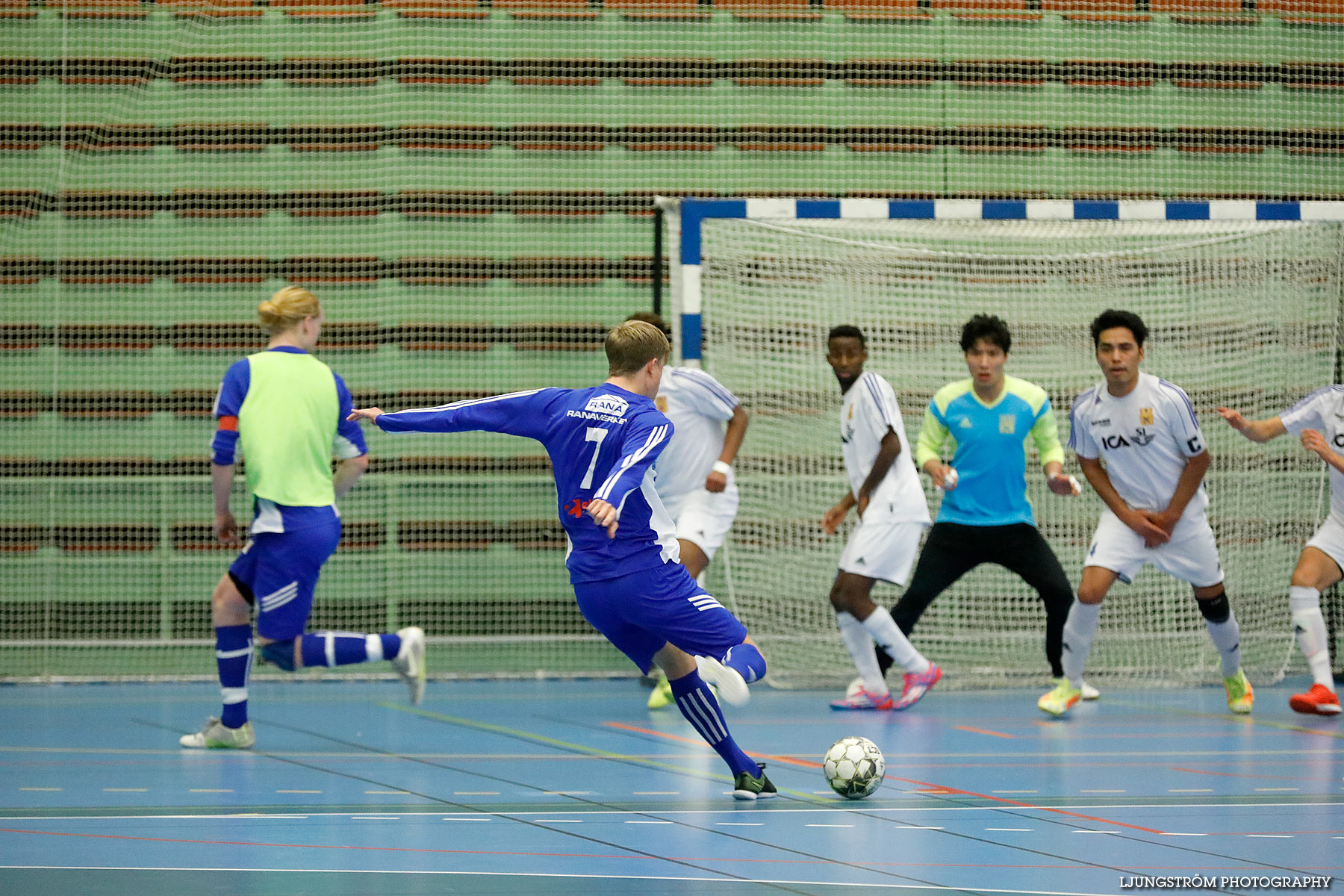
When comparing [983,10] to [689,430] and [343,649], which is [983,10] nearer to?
[689,430]

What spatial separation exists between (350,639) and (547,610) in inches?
160

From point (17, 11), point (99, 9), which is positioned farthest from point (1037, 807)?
point (17, 11)

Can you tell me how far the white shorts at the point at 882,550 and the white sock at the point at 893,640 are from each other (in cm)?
20

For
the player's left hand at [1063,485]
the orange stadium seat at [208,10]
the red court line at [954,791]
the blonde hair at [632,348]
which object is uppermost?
the orange stadium seat at [208,10]

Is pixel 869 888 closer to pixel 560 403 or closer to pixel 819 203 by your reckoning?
pixel 560 403

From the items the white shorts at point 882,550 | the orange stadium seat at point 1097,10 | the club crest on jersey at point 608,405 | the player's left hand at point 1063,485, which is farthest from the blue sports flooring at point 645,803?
→ the orange stadium seat at point 1097,10

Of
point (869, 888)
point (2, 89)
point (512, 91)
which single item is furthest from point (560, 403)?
point (2, 89)

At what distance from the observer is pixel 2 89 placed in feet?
34.5

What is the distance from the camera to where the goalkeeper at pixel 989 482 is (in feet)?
25.6

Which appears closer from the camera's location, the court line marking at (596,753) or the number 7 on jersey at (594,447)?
the court line marking at (596,753)

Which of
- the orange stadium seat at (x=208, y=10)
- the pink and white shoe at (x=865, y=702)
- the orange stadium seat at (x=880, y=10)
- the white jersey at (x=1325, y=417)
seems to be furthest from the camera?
the orange stadium seat at (x=880, y=10)

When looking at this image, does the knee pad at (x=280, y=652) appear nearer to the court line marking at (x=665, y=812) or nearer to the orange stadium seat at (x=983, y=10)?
the court line marking at (x=665, y=812)

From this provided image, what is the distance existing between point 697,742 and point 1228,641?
2985mm

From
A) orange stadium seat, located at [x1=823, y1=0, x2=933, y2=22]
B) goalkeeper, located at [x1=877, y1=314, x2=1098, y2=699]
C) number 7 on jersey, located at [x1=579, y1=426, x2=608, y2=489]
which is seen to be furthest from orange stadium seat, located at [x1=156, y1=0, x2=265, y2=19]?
number 7 on jersey, located at [x1=579, y1=426, x2=608, y2=489]
